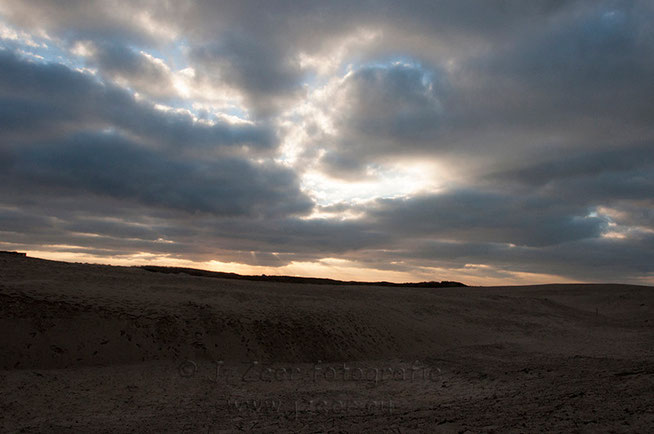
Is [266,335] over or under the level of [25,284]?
under

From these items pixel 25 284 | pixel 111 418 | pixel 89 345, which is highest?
pixel 25 284

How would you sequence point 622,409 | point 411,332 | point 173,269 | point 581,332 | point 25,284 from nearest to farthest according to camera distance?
point 622,409 → point 25,284 → point 411,332 → point 581,332 → point 173,269

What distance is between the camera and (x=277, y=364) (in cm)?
1094

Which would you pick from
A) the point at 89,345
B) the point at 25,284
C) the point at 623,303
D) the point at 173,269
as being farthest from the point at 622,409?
the point at 623,303

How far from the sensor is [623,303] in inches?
1102

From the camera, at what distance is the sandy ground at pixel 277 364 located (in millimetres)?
6105

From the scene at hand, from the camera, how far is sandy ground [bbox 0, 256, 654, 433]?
6.11 meters

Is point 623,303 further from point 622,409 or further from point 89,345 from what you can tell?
point 89,345

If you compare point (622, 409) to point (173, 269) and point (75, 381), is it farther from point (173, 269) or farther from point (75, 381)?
point (173, 269)

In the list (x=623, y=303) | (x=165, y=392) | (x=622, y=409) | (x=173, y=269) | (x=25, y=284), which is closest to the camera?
(x=622, y=409)

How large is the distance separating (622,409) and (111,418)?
7.73 metres

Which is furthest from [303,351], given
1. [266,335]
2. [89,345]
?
[89,345]

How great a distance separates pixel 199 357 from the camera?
10469mm

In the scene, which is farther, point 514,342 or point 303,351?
point 514,342
